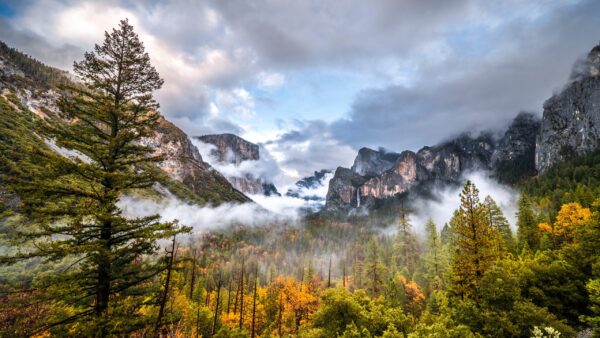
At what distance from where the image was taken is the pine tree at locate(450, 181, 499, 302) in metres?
21.8

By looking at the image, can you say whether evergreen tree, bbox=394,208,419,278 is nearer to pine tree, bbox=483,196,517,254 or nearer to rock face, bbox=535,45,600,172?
pine tree, bbox=483,196,517,254

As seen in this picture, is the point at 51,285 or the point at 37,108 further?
the point at 37,108

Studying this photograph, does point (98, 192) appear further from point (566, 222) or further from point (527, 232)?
point (566, 222)

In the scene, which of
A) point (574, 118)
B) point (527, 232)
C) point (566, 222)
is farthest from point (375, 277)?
point (574, 118)

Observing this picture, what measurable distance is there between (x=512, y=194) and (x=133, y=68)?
18825 centimetres

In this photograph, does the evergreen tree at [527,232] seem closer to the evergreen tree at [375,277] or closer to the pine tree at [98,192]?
the evergreen tree at [375,277]

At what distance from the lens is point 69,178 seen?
1134cm

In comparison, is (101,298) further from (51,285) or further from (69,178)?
(69,178)

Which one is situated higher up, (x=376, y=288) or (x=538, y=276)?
(x=538, y=276)

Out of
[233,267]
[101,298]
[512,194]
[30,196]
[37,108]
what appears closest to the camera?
[30,196]

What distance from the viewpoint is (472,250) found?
2288cm

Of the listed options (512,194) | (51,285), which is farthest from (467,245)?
(512,194)

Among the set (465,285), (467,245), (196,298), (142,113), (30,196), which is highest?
(142,113)

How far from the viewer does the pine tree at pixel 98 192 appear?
33.4ft
